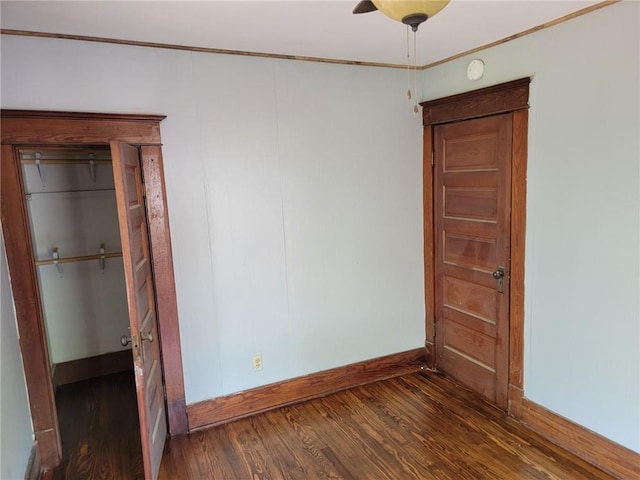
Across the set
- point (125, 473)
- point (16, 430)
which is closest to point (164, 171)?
point (16, 430)

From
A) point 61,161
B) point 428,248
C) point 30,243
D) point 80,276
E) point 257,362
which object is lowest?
point 257,362

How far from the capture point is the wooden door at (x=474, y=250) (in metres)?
2.82

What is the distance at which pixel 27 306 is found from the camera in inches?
93.0

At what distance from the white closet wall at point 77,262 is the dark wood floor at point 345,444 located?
1.95ft

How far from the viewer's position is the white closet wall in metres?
3.45

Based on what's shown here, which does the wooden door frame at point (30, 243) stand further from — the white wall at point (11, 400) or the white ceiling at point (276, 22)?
the white ceiling at point (276, 22)

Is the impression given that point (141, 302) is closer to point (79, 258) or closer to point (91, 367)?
point (79, 258)

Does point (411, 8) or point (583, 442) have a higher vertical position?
point (411, 8)

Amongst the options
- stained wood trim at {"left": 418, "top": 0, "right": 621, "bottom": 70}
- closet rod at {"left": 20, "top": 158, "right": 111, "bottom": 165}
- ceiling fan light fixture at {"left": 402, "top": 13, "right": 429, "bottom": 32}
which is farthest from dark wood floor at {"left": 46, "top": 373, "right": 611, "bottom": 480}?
stained wood trim at {"left": 418, "top": 0, "right": 621, "bottom": 70}

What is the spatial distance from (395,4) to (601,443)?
2.50 meters

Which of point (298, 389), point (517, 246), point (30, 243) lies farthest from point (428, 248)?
point (30, 243)

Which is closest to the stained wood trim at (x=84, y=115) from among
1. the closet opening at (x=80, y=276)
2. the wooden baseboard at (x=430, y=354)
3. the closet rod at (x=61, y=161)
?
the closet opening at (x=80, y=276)

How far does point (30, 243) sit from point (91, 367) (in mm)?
1747

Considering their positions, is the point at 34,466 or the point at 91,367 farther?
the point at 91,367
